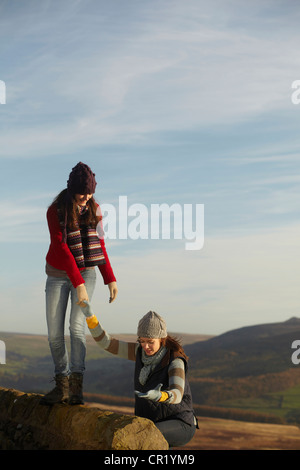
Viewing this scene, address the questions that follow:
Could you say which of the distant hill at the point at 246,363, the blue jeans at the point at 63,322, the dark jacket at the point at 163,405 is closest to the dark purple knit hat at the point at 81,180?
the blue jeans at the point at 63,322

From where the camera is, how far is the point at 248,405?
1789 inches

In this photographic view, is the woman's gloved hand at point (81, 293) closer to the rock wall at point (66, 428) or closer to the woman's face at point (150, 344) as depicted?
the woman's face at point (150, 344)

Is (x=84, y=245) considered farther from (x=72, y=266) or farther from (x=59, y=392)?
(x=59, y=392)

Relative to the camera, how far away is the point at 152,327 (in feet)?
20.6

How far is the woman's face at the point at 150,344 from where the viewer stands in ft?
20.8

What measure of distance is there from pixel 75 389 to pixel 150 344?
154 centimetres

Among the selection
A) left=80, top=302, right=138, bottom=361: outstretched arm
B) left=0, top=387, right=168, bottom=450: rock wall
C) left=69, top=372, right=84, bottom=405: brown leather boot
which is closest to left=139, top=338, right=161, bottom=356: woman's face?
left=80, top=302, right=138, bottom=361: outstretched arm

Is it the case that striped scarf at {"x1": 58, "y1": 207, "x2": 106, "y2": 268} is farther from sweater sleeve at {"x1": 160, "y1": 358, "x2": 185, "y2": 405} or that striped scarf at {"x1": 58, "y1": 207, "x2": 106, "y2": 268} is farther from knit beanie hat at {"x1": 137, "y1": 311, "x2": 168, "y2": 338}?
sweater sleeve at {"x1": 160, "y1": 358, "x2": 185, "y2": 405}

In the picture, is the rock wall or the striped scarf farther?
the striped scarf

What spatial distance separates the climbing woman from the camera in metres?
6.23

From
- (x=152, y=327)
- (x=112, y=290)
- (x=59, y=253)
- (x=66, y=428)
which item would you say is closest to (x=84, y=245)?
(x=59, y=253)

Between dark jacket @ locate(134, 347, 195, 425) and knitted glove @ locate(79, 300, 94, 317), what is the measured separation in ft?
3.73
